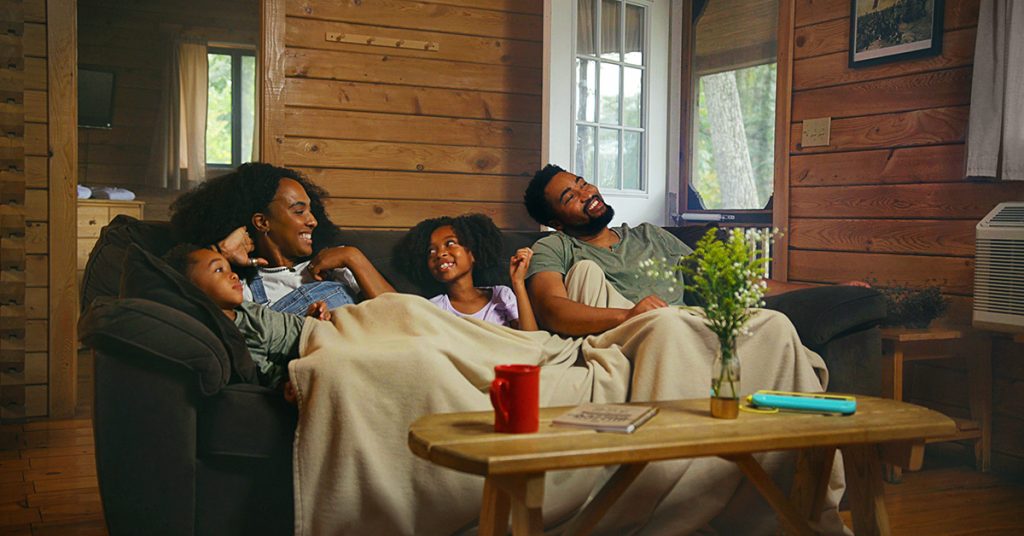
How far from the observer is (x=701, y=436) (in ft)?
5.22

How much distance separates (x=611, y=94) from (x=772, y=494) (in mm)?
3214

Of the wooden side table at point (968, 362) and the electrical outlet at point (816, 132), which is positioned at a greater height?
the electrical outlet at point (816, 132)

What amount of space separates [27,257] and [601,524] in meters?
2.75

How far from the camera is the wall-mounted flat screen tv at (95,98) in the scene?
21.3 ft

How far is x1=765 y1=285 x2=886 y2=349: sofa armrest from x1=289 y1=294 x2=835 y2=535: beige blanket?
0.12 meters

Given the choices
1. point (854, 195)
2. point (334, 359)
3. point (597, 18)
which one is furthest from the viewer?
point (597, 18)

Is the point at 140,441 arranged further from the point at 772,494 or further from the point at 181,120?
the point at 181,120

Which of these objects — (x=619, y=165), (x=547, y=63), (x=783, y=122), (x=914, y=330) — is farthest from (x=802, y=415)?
(x=619, y=165)

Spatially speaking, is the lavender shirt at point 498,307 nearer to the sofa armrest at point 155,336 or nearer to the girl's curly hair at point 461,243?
the girl's curly hair at point 461,243

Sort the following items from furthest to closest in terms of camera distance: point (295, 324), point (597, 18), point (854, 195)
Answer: point (597, 18), point (854, 195), point (295, 324)

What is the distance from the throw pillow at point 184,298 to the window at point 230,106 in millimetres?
5606

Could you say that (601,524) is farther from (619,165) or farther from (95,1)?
(95,1)

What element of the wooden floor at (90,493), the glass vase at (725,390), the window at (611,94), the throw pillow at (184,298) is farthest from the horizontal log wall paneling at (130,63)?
the glass vase at (725,390)

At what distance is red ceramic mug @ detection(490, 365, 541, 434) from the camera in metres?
1.59
